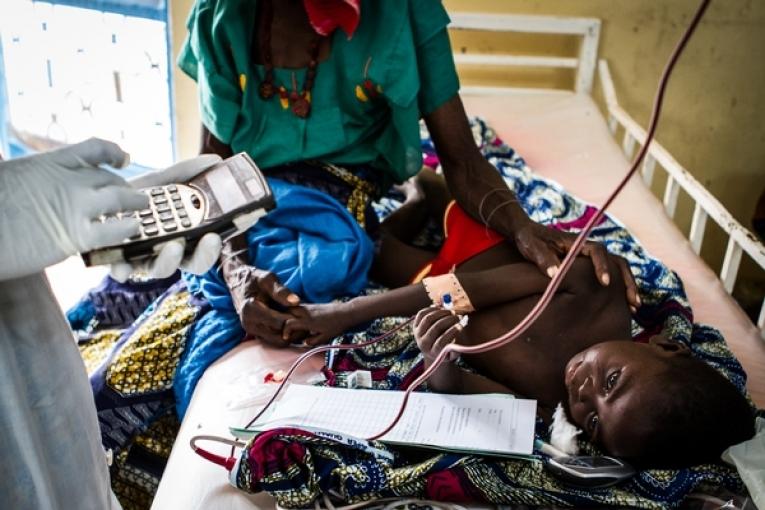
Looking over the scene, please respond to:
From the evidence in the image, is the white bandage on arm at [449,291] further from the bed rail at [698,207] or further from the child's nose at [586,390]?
the bed rail at [698,207]

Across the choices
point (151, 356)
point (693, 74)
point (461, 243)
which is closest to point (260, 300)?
point (151, 356)

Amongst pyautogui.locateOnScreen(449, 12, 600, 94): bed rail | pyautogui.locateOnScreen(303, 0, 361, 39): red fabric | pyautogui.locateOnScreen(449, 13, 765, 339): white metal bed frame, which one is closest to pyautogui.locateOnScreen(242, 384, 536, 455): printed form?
pyautogui.locateOnScreen(303, 0, 361, 39): red fabric

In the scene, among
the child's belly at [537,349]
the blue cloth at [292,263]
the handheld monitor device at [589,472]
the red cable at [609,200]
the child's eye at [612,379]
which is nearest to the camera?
the red cable at [609,200]

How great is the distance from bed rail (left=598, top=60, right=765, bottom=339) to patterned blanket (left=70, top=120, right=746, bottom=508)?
205 millimetres

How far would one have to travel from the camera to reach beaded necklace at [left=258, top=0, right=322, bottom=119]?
61.6 inches

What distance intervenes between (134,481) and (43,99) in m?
2.07

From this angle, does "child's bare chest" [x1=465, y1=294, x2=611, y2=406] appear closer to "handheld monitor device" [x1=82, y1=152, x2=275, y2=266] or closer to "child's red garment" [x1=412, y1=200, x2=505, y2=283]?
"child's red garment" [x1=412, y1=200, x2=505, y2=283]

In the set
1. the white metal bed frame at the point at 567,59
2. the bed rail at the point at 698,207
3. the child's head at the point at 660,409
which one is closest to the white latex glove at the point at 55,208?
the child's head at the point at 660,409

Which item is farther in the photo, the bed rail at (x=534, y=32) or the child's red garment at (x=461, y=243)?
the bed rail at (x=534, y=32)

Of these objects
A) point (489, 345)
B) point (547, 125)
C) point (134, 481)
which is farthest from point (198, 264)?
point (547, 125)

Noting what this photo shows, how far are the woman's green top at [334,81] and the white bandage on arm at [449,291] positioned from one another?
360 mm

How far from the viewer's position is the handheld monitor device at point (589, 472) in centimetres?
103

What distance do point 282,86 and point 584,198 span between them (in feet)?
3.39

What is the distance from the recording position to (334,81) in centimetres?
158
